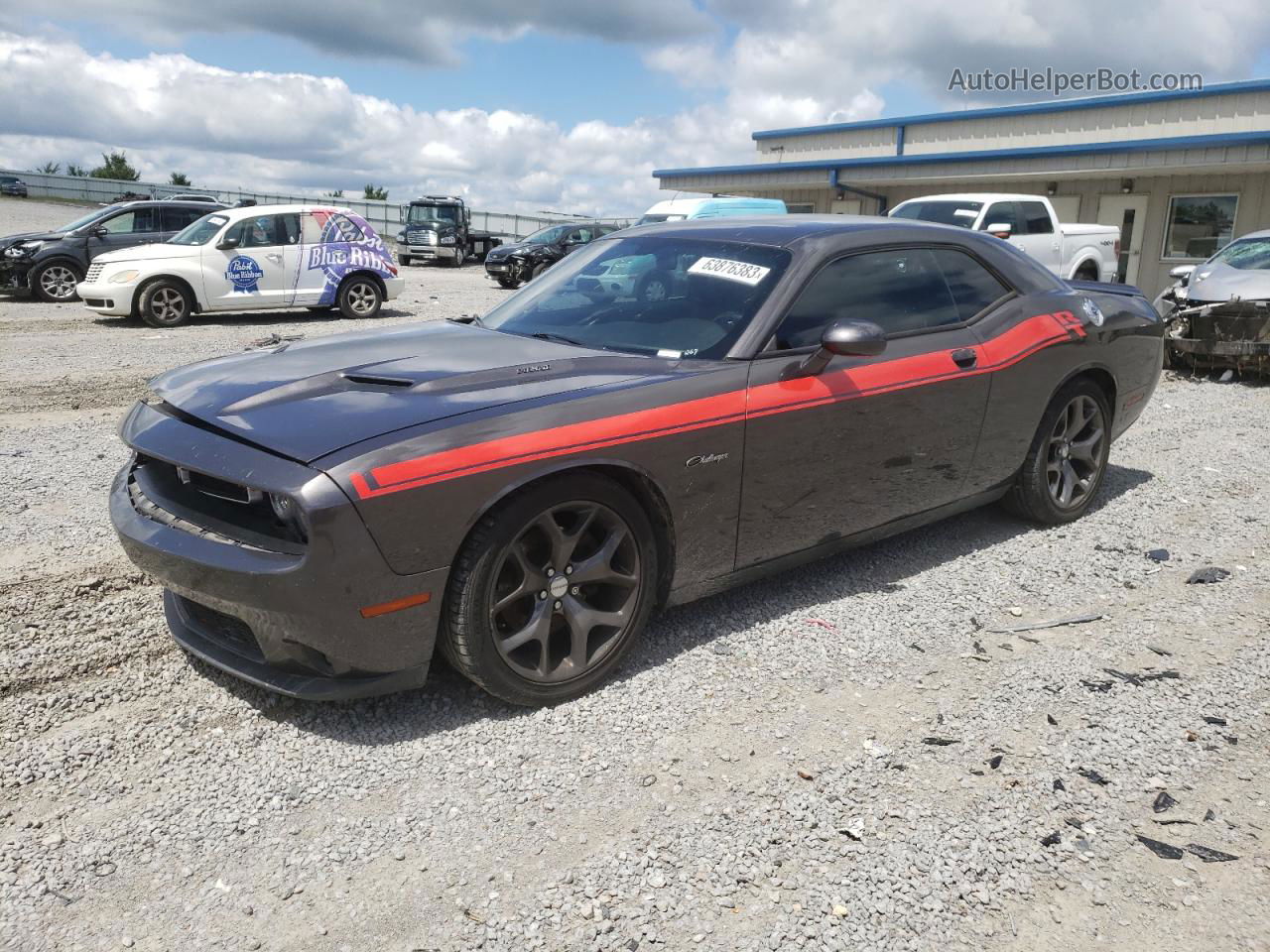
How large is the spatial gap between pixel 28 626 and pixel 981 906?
3420 millimetres

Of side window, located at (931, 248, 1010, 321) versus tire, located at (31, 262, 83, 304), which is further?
tire, located at (31, 262, 83, 304)

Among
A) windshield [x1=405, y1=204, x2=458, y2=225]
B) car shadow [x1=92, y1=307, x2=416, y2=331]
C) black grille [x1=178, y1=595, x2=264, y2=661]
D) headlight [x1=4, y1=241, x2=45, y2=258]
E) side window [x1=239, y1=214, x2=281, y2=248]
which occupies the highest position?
windshield [x1=405, y1=204, x2=458, y2=225]

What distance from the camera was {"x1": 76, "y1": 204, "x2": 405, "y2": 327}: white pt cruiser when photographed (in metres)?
13.0

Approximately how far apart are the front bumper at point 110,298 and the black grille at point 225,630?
11.3 meters

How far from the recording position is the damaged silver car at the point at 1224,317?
1016cm

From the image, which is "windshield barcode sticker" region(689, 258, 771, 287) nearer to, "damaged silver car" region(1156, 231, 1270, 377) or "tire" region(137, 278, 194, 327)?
"damaged silver car" region(1156, 231, 1270, 377)

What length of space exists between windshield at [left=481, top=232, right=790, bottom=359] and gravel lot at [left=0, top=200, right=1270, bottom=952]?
1144 millimetres

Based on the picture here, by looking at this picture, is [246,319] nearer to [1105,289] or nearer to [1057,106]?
[1105,289]

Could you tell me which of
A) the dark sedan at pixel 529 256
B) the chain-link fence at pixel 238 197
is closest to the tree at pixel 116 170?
the chain-link fence at pixel 238 197

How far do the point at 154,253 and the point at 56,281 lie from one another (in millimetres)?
3863

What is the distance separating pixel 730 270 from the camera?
3920 millimetres

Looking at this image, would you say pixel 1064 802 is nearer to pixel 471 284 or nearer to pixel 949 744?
pixel 949 744

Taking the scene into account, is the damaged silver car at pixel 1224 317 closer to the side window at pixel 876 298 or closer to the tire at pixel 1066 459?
the tire at pixel 1066 459

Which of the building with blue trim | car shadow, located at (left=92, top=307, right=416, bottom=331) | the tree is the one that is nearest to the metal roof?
the building with blue trim
